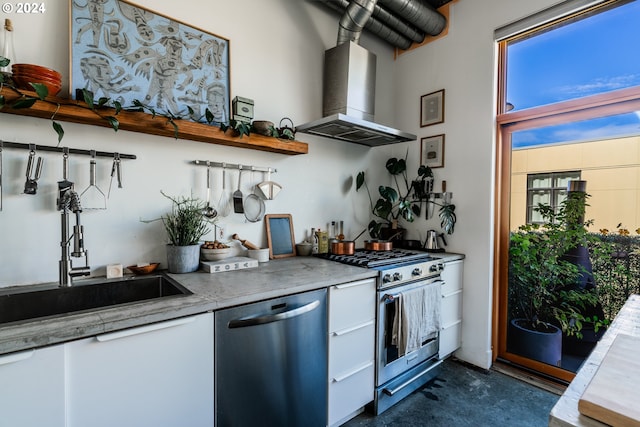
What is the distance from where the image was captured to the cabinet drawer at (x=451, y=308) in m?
2.46

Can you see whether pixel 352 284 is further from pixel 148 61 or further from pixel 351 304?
pixel 148 61

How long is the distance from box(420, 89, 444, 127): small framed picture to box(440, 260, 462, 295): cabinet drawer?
4.26 feet

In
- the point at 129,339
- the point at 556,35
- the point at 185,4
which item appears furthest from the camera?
the point at 556,35

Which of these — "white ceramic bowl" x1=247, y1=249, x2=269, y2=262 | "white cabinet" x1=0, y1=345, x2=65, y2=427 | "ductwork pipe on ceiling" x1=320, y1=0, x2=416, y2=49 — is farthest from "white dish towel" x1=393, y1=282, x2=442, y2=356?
"ductwork pipe on ceiling" x1=320, y1=0, x2=416, y2=49

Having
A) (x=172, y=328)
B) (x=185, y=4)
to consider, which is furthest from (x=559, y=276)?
(x=185, y=4)

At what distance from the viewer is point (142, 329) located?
1107 mm

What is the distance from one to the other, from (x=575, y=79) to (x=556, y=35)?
1.32 ft

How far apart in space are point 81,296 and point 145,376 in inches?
26.4

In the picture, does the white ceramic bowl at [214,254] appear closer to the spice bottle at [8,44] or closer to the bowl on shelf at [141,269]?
the bowl on shelf at [141,269]

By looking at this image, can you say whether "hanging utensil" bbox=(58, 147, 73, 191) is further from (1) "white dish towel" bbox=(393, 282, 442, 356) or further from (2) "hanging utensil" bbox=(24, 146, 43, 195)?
(1) "white dish towel" bbox=(393, 282, 442, 356)

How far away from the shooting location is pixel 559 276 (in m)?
2.37

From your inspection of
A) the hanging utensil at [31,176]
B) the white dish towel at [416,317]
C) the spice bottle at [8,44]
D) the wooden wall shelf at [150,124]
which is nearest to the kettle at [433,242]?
the white dish towel at [416,317]

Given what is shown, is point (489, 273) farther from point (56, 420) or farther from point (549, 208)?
point (56, 420)

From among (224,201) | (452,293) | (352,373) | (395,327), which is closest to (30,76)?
(224,201)
